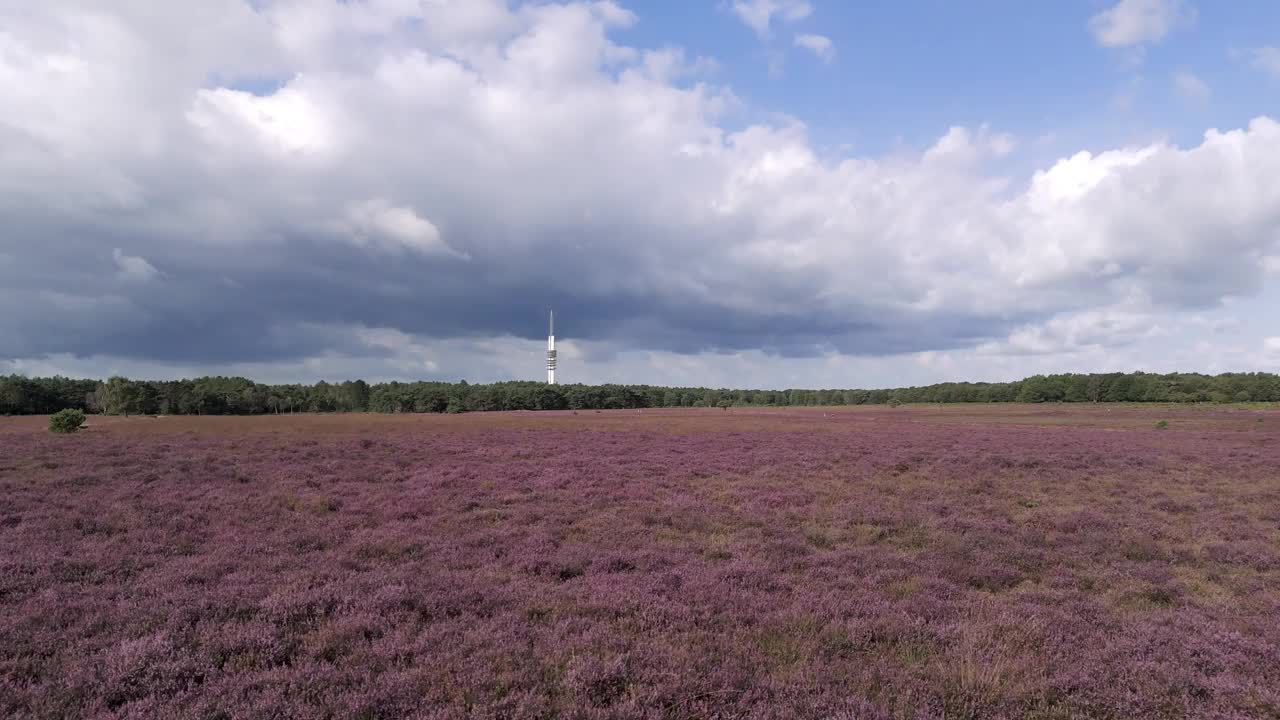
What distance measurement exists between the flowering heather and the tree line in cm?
10066

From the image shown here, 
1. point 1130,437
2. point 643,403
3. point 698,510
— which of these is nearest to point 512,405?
point 643,403

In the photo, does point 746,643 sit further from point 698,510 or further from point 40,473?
point 40,473

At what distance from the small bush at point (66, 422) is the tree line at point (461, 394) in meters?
71.1

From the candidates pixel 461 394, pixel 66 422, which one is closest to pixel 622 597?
pixel 66 422

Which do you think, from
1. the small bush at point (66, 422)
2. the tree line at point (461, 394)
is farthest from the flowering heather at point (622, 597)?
the tree line at point (461, 394)

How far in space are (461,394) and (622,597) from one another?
13043cm

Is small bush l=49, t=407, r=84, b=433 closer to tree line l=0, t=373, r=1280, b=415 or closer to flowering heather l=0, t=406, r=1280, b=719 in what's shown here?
flowering heather l=0, t=406, r=1280, b=719

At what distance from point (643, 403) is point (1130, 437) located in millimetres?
120541

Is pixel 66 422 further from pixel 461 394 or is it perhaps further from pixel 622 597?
pixel 461 394

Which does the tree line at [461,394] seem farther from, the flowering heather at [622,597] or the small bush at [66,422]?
the flowering heather at [622,597]

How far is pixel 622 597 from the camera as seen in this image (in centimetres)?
835

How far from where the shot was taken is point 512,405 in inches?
5108

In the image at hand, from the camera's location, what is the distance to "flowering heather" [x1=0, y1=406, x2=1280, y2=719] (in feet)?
18.5

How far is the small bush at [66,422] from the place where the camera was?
1420 inches
